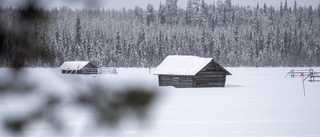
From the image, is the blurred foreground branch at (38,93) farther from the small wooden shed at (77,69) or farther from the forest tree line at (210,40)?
the forest tree line at (210,40)

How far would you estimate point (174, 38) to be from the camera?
420 feet

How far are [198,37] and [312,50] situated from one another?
37.1 m

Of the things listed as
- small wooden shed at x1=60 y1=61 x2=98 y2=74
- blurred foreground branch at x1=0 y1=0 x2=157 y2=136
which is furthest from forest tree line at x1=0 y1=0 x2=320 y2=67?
blurred foreground branch at x1=0 y1=0 x2=157 y2=136

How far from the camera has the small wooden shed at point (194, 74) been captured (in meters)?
35.2

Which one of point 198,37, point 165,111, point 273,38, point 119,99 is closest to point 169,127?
point 165,111

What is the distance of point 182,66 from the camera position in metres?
36.5

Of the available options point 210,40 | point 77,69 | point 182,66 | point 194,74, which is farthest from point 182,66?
point 210,40

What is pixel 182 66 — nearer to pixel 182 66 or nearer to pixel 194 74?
pixel 182 66

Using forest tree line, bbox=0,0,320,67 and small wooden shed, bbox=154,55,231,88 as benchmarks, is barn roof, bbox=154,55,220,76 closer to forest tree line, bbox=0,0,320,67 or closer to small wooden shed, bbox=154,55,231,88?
small wooden shed, bbox=154,55,231,88

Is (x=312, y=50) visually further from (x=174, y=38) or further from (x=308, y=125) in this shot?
(x=308, y=125)

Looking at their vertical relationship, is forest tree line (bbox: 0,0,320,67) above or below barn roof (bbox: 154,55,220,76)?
above

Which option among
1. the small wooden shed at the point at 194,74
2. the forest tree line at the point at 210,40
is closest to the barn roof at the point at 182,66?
the small wooden shed at the point at 194,74

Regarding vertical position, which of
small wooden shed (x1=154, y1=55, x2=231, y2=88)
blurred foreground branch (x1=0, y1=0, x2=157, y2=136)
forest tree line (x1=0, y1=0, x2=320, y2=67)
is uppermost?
forest tree line (x1=0, y1=0, x2=320, y2=67)

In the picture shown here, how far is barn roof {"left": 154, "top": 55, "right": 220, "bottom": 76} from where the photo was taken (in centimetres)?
3522
